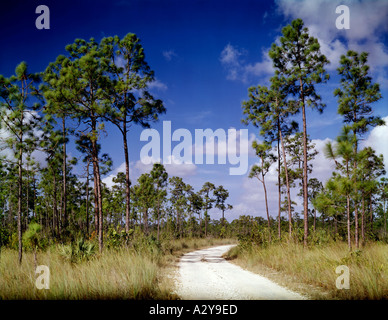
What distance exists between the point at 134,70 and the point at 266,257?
12.1 m

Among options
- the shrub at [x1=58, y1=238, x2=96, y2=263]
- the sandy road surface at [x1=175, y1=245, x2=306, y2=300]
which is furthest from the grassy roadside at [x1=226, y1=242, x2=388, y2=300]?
the shrub at [x1=58, y1=238, x2=96, y2=263]

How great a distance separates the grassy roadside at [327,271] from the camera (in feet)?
19.0

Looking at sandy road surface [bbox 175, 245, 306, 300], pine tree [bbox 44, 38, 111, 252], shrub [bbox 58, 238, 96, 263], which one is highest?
pine tree [bbox 44, 38, 111, 252]

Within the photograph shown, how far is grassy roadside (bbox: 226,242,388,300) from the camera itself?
5789 mm

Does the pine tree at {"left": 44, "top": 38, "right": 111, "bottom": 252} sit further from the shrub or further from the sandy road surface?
the sandy road surface

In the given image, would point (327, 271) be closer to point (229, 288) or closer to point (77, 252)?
point (229, 288)

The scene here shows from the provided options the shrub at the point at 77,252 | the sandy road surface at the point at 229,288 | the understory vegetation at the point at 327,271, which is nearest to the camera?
the understory vegetation at the point at 327,271

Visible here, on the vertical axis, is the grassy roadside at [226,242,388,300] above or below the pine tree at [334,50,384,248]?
below

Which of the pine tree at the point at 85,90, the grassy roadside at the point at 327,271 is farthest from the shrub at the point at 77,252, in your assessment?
the grassy roadside at the point at 327,271

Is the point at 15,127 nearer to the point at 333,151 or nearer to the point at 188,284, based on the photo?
the point at 188,284

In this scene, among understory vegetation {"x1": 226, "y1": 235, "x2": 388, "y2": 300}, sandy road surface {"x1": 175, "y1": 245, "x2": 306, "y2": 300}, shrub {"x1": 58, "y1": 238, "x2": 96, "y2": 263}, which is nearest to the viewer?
understory vegetation {"x1": 226, "y1": 235, "x2": 388, "y2": 300}

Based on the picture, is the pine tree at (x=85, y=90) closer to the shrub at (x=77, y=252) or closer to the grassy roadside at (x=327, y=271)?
the shrub at (x=77, y=252)

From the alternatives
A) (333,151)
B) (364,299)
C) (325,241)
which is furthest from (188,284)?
(325,241)
